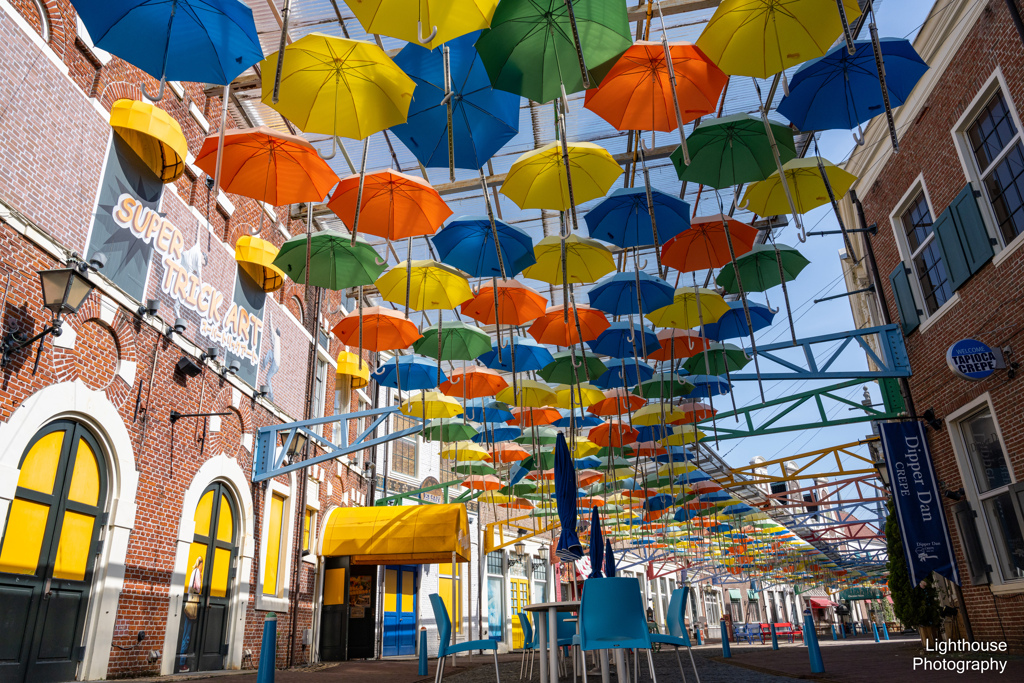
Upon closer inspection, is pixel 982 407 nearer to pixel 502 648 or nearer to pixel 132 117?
pixel 132 117

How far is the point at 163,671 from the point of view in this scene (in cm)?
872

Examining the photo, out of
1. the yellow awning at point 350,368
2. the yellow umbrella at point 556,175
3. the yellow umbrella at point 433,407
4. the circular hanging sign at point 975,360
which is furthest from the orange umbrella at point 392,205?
the yellow awning at point 350,368

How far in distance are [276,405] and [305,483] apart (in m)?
2.16

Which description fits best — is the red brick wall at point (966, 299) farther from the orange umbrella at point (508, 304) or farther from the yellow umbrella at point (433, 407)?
the yellow umbrella at point (433, 407)

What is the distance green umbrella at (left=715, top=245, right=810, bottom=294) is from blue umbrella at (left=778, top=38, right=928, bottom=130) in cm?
264

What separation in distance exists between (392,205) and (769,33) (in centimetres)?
438

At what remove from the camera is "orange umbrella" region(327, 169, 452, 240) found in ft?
25.1

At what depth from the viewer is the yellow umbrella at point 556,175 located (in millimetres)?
7668

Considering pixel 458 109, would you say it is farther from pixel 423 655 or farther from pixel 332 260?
pixel 423 655

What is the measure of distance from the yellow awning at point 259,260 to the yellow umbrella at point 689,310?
6598 mm

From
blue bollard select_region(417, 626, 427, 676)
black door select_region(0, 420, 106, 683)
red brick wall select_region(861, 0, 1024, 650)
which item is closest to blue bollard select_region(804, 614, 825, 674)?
red brick wall select_region(861, 0, 1024, 650)

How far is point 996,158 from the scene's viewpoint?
855 centimetres

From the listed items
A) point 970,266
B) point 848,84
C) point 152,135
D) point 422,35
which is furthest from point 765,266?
point 152,135

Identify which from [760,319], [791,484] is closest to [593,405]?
[760,319]
